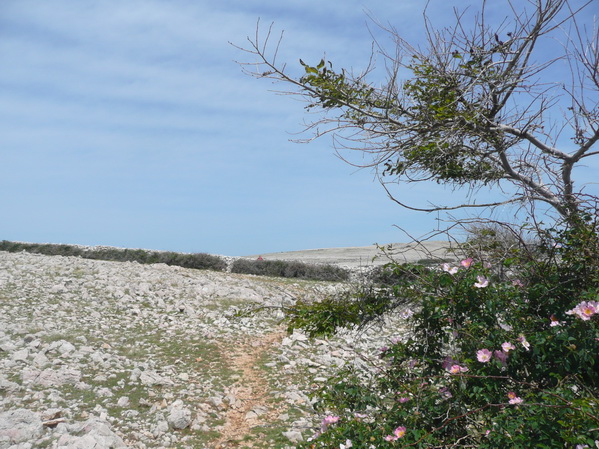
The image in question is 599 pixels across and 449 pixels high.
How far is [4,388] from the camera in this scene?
627 centimetres

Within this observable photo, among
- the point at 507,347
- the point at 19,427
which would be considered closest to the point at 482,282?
the point at 507,347

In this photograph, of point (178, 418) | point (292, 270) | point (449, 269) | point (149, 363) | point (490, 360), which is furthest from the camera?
point (292, 270)

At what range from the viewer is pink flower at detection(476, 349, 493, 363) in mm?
3513

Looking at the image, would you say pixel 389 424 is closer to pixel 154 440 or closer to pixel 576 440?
pixel 576 440

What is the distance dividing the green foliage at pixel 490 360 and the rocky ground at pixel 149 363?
2.44 ft

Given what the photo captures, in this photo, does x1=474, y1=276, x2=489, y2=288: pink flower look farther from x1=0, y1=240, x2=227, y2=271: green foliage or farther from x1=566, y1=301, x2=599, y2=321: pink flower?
x1=0, y1=240, x2=227, y2=271: green foliage

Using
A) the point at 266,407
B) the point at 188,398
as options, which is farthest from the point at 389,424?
the point at 188,398

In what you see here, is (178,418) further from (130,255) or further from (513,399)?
(130,255)

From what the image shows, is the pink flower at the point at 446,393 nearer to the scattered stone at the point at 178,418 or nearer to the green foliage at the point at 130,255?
the scattered stone at the point at 178,418

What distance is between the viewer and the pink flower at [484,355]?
3.51 meters

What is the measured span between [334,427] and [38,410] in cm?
397

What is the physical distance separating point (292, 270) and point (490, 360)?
15483mm

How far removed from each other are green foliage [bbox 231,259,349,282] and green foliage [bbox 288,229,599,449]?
14107mm

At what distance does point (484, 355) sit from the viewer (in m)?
3.53
